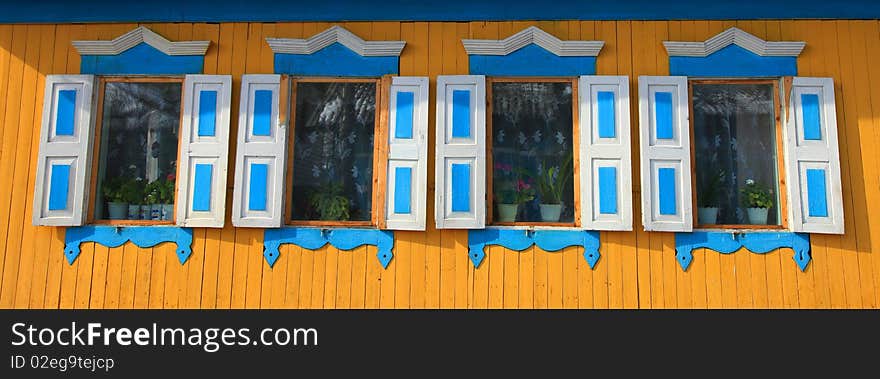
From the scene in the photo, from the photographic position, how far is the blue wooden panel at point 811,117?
453 cm

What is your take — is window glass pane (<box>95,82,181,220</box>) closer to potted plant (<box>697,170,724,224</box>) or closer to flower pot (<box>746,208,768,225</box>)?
potted plant (<box>697,170,724,224</box>)

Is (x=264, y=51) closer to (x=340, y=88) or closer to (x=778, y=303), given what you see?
(x=340, y=88)

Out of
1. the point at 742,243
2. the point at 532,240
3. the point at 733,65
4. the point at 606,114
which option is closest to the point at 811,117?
the point at 733,65

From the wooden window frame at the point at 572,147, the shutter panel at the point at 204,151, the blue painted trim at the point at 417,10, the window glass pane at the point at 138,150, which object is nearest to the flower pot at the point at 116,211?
the window glass pane at the point at 138,150

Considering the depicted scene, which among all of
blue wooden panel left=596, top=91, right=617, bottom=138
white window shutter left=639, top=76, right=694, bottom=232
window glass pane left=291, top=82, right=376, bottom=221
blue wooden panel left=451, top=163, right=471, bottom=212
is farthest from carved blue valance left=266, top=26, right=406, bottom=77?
white window shutter left=639, top=76, right=694, bottom=232

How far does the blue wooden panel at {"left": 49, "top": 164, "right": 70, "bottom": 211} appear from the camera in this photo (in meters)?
4.55

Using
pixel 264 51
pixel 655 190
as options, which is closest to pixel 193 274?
pixel 264 51

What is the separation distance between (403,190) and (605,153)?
1.47 meters

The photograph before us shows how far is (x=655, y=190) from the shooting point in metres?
4.48

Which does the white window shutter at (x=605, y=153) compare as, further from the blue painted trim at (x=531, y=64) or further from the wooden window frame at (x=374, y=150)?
the wooden window frame at (x=374, y=150)

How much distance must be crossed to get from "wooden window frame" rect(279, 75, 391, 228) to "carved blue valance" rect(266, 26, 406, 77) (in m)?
0.06

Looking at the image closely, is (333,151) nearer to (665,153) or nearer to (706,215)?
(665,153)

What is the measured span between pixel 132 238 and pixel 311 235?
4.27 ft

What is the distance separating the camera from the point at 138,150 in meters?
4.80
